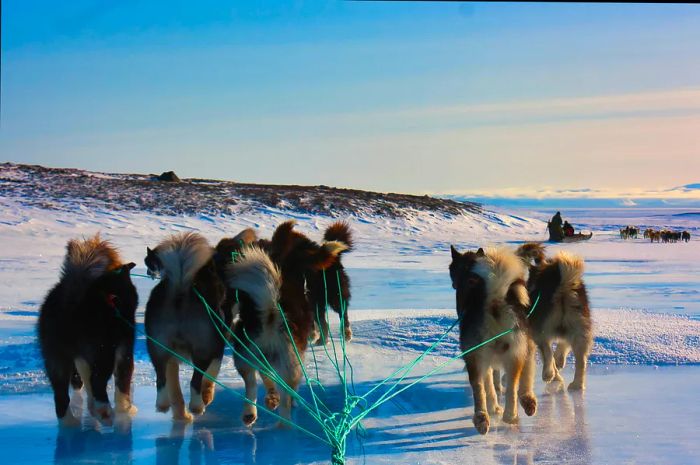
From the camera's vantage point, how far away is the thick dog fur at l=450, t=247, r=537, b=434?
17.3 ft

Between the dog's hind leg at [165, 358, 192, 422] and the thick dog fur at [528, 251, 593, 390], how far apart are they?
2.60 m

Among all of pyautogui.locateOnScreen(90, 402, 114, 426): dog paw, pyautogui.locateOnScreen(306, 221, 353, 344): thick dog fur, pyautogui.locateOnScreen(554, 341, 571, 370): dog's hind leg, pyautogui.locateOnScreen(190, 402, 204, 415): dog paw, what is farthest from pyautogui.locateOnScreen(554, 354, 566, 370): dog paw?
pyautogui.locateOnScreen(90, 402, 114, 426): dog paw

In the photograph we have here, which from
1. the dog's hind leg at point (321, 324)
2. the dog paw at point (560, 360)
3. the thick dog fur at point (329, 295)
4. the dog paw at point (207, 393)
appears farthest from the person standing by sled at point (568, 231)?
the dog paw at point (207, 393)

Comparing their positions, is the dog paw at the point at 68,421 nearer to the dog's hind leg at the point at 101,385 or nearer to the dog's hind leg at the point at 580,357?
the dog's hind leg at the point at 101,385

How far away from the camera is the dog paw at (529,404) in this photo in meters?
5.34

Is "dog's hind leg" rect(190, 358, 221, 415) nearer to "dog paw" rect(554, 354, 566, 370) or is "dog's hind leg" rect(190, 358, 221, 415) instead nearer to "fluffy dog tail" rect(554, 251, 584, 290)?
"fluffy dog tail" rect(554, 251, 584, 290)

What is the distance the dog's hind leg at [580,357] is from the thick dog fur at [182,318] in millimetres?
2636

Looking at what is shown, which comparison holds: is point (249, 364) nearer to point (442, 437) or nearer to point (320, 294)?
point (442, 437)

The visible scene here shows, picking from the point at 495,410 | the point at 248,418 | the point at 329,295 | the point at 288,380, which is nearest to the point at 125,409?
the point at 248,418

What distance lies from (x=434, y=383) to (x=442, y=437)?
1.41m

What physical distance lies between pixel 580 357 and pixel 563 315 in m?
0.33

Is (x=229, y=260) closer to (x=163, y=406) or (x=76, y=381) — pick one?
(x=163, y=406)

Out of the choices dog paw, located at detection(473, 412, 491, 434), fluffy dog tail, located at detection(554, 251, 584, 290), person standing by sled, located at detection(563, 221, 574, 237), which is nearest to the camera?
dog paw, located at detection(473, 412, 491, 434)

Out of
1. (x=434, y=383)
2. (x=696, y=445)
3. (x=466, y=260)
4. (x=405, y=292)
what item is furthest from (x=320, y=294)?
(x=405, y=292)
